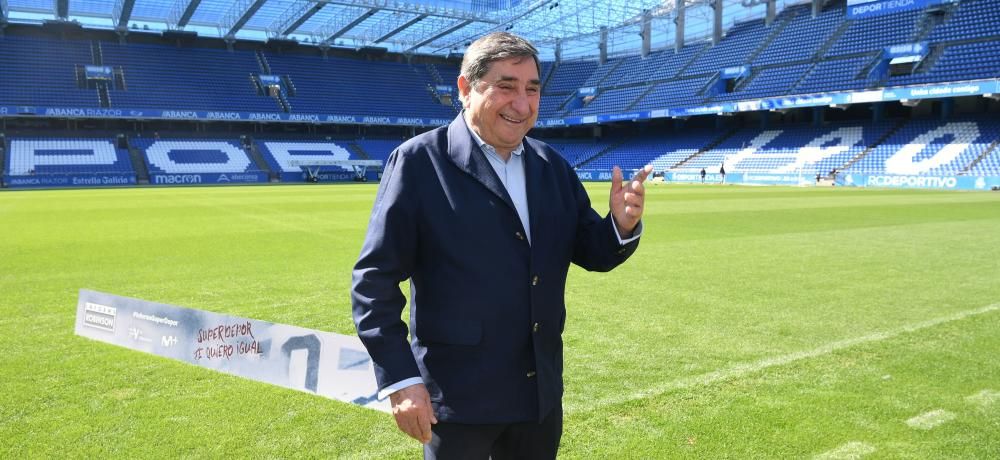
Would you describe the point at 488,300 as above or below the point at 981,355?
above

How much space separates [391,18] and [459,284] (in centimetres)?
4901

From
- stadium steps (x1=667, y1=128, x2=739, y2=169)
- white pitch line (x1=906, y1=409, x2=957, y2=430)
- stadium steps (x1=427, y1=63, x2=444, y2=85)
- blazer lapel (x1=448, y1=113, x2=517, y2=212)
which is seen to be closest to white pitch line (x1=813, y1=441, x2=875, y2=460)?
white pitch line (x1=906, y1=409, x2=957, y2=430)

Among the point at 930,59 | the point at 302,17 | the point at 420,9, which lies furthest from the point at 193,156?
the point at 930,59

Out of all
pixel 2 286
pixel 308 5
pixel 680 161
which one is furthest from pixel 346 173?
pixel 2 286

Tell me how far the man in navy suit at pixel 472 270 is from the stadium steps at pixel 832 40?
1810 inches

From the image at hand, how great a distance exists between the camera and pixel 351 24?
159ft

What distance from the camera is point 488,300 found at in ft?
6.62

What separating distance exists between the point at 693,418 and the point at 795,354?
1.70m

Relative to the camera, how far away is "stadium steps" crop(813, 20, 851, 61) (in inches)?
1658

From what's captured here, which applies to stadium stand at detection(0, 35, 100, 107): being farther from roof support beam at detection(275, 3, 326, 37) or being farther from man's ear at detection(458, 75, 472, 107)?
man's ear at detection(458, 75, 472, 107)

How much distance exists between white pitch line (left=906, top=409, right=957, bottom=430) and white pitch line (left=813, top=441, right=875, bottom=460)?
0.47 meters

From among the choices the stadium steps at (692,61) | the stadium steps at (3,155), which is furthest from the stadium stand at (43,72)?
the stadium steps at (692,61)

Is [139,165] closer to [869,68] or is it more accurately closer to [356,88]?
[356,88]

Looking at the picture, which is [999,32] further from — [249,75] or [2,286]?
[249,75]
